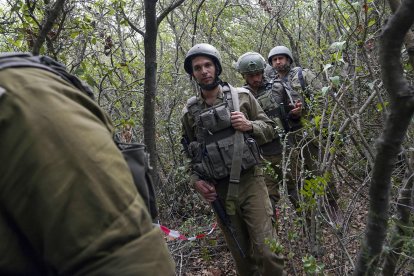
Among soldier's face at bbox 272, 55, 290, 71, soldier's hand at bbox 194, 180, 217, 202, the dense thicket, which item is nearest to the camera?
the dense thicket

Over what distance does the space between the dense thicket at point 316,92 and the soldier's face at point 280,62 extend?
35 cm

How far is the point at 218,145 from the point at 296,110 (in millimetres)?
1471

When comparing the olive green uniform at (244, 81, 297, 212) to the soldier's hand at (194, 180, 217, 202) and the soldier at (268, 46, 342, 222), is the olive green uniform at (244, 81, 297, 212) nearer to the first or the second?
the soldier at (268, 46, 342, 222)

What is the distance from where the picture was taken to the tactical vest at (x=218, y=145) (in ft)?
11.0

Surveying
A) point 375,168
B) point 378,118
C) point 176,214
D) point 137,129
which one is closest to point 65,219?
point 375,168

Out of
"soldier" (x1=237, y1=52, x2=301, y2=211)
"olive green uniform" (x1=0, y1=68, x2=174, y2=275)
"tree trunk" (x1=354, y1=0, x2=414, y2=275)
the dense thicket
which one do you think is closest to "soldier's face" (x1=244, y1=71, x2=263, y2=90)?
"soldier" (x1=237, y1=52, x2=301, y2=211)

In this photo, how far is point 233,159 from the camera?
3.30 m

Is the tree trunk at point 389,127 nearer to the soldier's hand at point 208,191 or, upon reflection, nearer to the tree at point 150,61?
the soldier's hand at point 208,191

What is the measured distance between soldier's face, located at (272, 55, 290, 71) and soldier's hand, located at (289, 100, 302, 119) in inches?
32.5

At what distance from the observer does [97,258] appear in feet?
2.79

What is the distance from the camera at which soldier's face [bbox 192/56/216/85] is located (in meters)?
3.60

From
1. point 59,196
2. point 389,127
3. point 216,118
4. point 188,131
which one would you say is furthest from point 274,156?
point 59,196

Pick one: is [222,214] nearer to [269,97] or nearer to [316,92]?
[316,92]

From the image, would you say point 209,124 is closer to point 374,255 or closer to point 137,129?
point 374,255
